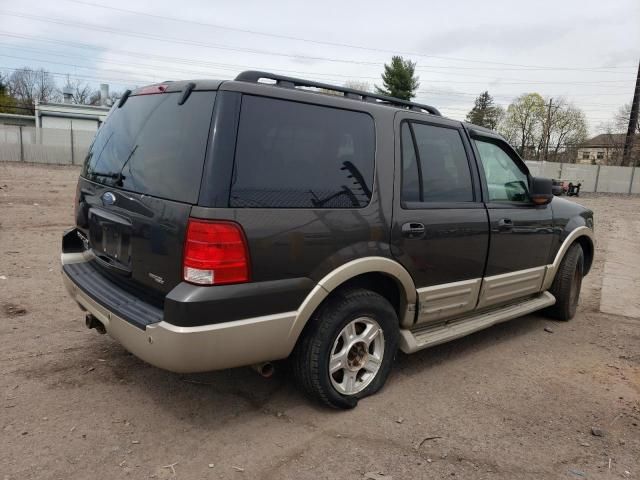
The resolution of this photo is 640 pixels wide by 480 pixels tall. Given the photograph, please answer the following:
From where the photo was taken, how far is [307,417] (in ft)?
10.3

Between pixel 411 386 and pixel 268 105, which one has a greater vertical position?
pixel 268 105

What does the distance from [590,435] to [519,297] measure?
1.57m

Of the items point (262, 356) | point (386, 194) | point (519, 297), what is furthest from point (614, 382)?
point (262, 356)

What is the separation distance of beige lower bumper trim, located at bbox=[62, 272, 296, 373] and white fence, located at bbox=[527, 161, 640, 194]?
34339 millimetres

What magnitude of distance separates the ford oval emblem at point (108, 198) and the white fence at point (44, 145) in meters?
28.8

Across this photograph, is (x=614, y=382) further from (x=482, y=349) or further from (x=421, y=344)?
(x=421, y=344)

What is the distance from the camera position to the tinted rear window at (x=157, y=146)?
2.64 metres

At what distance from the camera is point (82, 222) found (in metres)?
3.47

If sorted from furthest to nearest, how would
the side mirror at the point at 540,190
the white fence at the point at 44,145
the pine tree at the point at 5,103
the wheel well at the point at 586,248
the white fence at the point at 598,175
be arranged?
the pine tree at the point at 5,103
the white fence at the point at 598,175
the white fence at the point at 44,145
the wheel well at the point at 586,248
the side mirror at the point at 540,190

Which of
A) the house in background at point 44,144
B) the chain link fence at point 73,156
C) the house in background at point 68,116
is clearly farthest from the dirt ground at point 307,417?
the house in background at point 68,116

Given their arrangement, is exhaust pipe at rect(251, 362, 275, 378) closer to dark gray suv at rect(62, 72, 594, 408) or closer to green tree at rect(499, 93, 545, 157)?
dark gray suv at rect(62, 72, 594, 408)

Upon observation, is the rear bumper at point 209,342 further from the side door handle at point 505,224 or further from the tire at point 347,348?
the side door handle at point 505,224

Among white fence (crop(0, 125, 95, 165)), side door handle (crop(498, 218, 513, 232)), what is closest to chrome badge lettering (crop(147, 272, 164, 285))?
side door handle (crop(498, 218, 513, 232))

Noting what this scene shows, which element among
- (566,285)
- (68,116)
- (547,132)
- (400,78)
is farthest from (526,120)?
(566,285)
